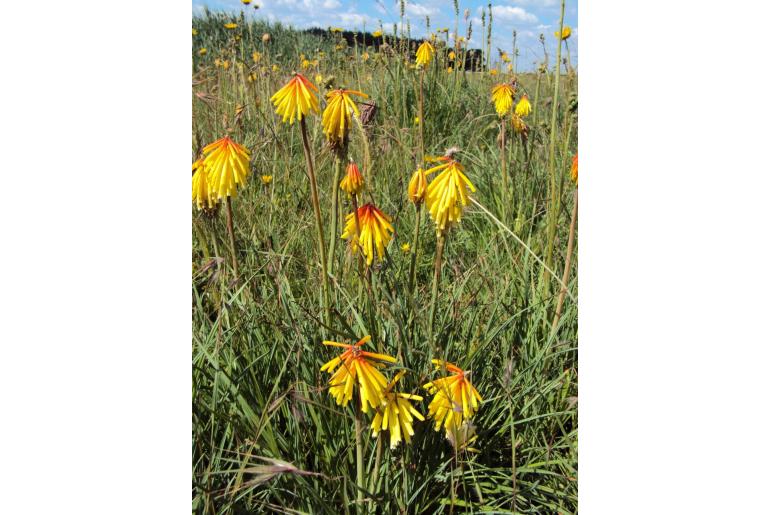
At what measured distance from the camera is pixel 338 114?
37.6 inches

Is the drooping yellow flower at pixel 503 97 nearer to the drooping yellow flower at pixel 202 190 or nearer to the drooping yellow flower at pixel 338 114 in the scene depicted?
the drooping yellow flower at pixel 338 114

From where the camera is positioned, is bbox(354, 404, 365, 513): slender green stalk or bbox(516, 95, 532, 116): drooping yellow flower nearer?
bbox(354, 404, 365, 513): slender green stalk

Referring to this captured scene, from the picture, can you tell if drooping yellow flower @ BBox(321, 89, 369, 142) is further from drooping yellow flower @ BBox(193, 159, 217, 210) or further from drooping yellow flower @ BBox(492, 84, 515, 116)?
drooping yellow flower @ BBox(492, 84, 515, 116)

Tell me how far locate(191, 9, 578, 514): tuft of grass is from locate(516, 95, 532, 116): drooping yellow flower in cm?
5

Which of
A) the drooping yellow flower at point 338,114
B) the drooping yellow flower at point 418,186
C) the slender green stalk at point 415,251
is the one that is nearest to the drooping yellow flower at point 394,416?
the slender green stalk at point 415,251

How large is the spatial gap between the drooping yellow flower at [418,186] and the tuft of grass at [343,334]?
5.5 inches

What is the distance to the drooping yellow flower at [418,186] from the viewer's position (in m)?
0.98

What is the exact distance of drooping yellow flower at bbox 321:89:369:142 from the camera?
0.95 m

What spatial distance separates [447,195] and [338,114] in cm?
23

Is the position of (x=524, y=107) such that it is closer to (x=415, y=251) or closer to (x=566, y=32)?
(x=566, y=32)

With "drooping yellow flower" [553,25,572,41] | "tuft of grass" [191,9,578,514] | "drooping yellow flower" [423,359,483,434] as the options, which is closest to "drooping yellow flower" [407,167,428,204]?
"tuft of grass" [191,9,578,514]
